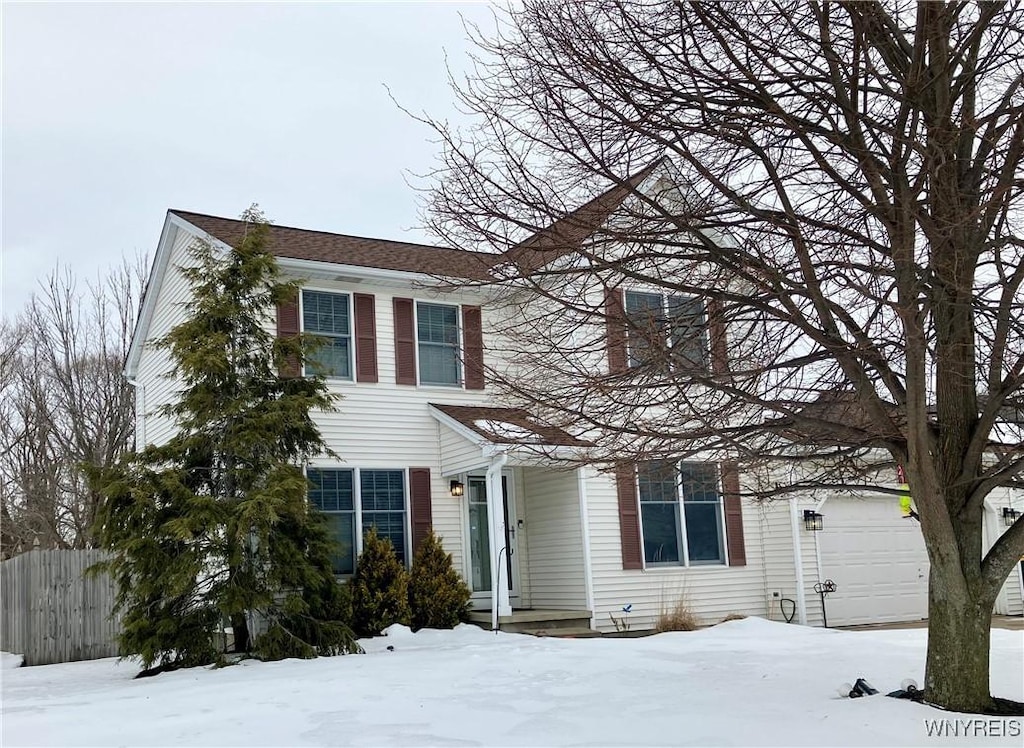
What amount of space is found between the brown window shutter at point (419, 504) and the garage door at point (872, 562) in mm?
6765

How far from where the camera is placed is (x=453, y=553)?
14.3 metres

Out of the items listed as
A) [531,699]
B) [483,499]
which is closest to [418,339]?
[483,499]

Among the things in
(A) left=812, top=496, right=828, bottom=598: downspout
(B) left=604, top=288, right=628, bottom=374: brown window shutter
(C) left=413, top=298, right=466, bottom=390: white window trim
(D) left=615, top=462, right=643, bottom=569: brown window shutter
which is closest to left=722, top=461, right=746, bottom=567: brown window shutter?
(A) left=812, top=496, right=828, bottom=598: downspout

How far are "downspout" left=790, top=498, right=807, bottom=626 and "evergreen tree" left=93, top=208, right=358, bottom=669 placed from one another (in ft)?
25.5

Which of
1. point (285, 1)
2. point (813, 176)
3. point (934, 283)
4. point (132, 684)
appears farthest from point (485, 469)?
point (934, 283)

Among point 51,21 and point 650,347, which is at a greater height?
point 51,21

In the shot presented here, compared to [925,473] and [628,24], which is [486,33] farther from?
[925,473]

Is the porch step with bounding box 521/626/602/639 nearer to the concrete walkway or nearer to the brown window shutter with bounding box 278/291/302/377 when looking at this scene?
the concrete walkway

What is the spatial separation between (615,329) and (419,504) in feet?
25.6

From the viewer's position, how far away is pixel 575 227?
6391 mm

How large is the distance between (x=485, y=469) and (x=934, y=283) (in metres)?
9.03

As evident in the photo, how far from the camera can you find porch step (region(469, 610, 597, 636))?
44.0 feet

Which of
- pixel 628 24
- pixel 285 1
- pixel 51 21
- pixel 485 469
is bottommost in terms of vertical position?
pixel 485 469

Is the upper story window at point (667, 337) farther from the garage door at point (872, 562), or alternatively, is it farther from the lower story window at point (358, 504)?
the garage door at point (872, 562)
